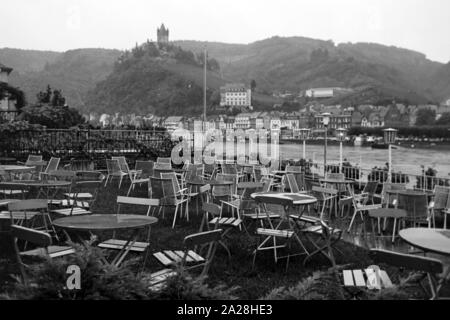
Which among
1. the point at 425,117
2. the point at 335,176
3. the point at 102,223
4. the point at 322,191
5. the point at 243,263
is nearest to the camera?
the point at 102,223

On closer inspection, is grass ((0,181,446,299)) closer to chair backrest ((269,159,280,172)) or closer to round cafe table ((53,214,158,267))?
round cafe table ((53,214,158,267))

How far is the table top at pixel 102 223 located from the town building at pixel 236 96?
223ft

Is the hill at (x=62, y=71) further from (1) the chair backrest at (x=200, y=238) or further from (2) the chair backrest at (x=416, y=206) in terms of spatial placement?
(1) the chair backrest at (x=200, y=238)

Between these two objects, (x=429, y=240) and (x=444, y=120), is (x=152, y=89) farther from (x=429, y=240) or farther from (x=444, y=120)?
(x=429, y=240)

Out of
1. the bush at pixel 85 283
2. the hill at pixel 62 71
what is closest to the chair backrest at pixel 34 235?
the bush at pixel 85 283

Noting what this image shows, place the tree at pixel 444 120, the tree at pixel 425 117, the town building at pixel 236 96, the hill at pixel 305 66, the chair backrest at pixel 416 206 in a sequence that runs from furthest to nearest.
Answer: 1. the hill at pixel 305 66
2. the town building at pixel 236 96
3. the tree at pixel 425 117
4. the tree at pixel 444 120
5. the chair backrest at pixel 416 206

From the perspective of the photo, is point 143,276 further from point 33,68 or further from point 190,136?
point 33,68

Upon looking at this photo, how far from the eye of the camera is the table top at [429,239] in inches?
131

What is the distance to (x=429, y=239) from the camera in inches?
142

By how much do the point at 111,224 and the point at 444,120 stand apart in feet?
252

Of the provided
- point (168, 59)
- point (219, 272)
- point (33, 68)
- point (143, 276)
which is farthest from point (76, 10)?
point (168, 59)

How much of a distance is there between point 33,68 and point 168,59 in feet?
279

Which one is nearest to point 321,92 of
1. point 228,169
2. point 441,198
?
point 228,169

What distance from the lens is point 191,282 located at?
7.93 ft
